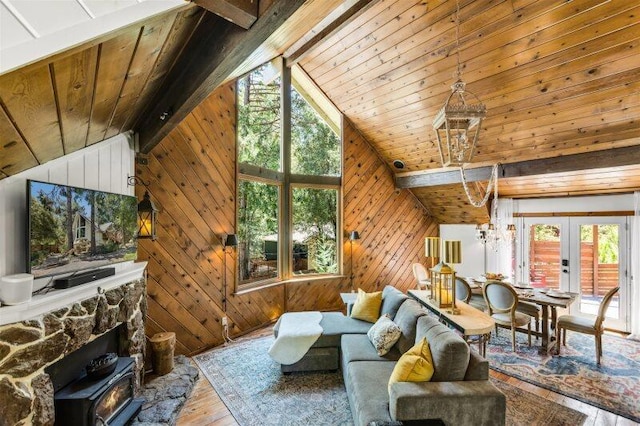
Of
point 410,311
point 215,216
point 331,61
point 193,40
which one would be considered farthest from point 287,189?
point 193,40

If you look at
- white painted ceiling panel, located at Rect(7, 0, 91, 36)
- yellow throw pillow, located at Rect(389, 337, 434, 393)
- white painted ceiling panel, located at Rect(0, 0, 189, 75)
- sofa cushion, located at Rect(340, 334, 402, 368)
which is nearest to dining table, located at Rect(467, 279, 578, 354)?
sofa cushion, located at Rect(340, 334, 402, 368)

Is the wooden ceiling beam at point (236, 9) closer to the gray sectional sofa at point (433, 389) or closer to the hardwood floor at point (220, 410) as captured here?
the gray sectional sofa at point (433, 389)

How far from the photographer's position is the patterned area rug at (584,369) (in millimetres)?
3094

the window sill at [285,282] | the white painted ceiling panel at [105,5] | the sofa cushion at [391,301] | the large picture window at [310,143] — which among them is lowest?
the window sill at [285,282]

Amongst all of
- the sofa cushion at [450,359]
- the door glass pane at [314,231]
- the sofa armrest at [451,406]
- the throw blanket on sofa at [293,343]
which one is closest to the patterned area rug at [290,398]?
the throw blanket on sofa at [293,343]

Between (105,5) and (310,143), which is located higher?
(310,143)

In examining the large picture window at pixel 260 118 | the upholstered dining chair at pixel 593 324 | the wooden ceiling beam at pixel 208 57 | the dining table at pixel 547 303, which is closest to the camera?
the wooden ceiling beam at pixel 208 57

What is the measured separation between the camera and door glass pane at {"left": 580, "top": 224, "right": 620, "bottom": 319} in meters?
5.10

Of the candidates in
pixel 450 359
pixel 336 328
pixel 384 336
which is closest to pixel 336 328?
pixel 336 328

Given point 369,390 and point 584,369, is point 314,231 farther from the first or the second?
point 584,369

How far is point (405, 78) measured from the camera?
4.44 m

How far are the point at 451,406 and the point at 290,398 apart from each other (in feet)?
5.53

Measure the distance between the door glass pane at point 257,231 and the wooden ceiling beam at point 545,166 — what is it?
3072 mm

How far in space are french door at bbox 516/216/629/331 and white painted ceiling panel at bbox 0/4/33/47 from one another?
7258mm
